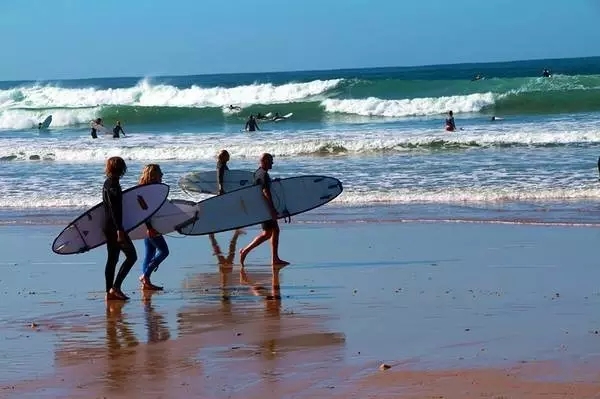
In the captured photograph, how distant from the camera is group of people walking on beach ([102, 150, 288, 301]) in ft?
31.1

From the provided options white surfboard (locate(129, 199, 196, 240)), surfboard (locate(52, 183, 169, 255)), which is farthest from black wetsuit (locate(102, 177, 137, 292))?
white surfboard (locate(129, 199, 196, 240))

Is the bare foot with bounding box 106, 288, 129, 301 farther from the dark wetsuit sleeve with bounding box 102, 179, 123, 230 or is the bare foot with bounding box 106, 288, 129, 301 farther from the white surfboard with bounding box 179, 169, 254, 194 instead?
the white surfboard with bounding box 179, 169, 254, 194

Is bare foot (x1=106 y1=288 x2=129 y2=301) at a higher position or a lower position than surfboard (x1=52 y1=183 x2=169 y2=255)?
lower

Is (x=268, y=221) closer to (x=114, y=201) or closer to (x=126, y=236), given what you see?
(x=126, y=236)

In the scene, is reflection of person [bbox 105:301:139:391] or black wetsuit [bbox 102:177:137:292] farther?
black wetsuit [bbox 102:177:137:292]

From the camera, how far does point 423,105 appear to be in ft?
141

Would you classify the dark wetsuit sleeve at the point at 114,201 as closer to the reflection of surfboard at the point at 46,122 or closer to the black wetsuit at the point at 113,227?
the black wetsuit at the point at 113,227

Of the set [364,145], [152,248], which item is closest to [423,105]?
[364,145]

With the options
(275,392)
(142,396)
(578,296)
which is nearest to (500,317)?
(578,296)

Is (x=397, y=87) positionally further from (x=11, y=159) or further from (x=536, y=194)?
(x=536, y=194)

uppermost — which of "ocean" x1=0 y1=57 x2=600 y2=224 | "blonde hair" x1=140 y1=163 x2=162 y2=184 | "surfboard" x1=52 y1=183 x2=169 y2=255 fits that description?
"blonde hair" x1=140 y1=163 x2=162 y2=184

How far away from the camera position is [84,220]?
1039cm

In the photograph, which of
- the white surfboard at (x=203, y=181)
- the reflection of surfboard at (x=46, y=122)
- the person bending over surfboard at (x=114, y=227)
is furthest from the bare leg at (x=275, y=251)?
the reflection of surfboard at (x=46, y=122)

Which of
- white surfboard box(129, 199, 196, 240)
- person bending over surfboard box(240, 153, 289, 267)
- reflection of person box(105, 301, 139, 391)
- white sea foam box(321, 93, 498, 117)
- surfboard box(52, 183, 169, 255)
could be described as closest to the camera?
reflection of person box(105, 301, 139, 391)
